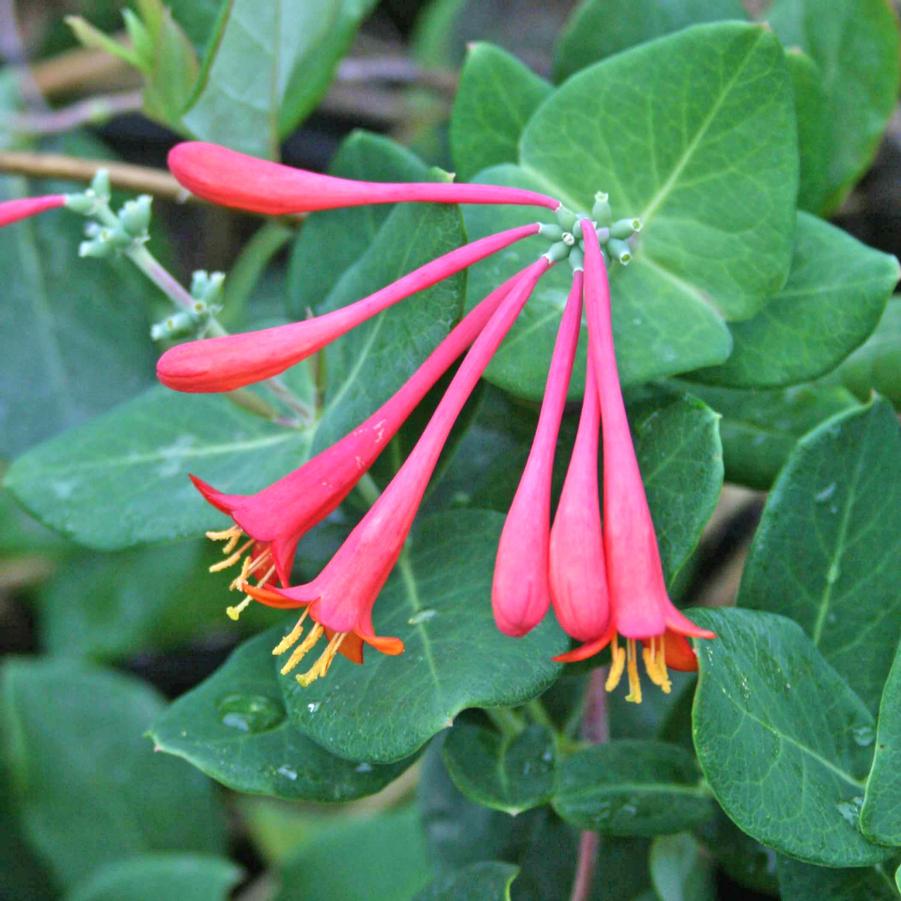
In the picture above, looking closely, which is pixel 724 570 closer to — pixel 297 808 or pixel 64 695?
pixel 297 808

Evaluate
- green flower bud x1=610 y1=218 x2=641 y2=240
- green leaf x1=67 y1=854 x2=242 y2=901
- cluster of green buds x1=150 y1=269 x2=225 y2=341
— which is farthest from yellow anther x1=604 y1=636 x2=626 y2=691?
green leaf x1=67 y1=854 x2=242 y2=901

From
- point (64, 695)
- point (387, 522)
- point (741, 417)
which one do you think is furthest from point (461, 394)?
point (64, 695)

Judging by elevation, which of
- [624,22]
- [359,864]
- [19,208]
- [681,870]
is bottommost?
[359,864]

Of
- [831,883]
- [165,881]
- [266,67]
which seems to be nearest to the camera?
[831,883]

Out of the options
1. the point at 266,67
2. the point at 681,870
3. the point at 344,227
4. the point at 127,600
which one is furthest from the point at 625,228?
the point at 127,600

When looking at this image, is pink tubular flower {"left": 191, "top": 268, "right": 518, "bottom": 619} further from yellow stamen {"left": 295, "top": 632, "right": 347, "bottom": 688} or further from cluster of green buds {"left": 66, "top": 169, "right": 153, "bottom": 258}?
cluster of green buds {"left": 66, "top": 169, "right": 153, "bottom": 258}

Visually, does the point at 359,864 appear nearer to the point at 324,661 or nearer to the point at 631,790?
the point at 631,790

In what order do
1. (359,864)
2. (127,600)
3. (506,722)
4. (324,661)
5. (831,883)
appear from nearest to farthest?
1. (324,661)
2. (831,883)
3. (506,722)
4. (359,864)
5. (127,600)
